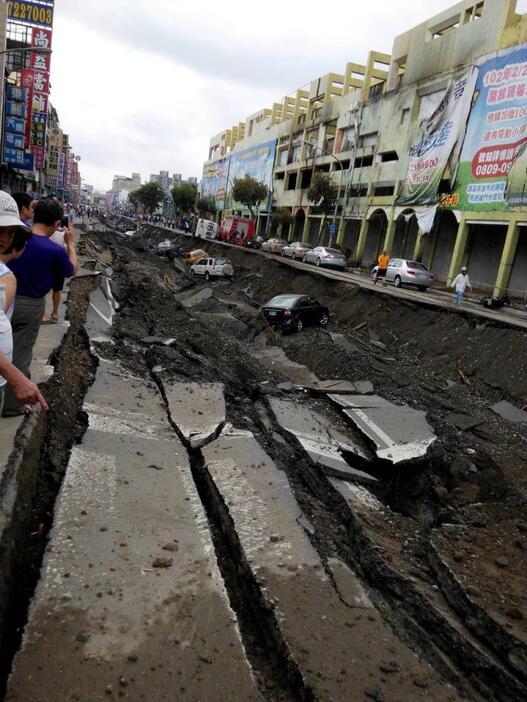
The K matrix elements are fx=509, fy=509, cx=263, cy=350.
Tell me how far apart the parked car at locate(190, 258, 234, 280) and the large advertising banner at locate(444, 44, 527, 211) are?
1383 cm

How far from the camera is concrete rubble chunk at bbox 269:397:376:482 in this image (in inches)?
255

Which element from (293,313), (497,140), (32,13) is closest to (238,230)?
(32,13)

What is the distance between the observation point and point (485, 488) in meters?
6.78

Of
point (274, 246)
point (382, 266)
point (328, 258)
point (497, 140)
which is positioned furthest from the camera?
point (274, 246)

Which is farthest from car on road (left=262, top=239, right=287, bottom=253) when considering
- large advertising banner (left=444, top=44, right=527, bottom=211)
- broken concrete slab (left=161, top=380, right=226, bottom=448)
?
broken concrete slab (left=161, top=380, right=226, bottom=448)

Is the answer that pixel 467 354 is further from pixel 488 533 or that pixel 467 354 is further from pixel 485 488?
pixel 488 533

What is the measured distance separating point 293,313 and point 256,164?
56.7 metres

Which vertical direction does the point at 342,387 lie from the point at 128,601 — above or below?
below

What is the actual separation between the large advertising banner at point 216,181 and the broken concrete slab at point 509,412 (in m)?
76.3

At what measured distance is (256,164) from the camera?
68.8 meters

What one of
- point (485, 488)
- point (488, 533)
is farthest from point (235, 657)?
point (485, 488)

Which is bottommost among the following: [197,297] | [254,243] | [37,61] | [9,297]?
[197,297]

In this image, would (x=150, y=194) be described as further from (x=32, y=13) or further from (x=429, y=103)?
(x=429, y=103)

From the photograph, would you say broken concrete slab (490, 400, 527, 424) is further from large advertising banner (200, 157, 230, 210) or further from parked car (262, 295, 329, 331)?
large advertising banner (200, 157, 230, 210)
